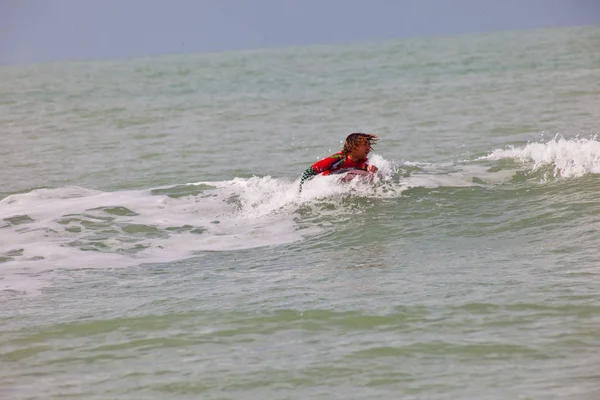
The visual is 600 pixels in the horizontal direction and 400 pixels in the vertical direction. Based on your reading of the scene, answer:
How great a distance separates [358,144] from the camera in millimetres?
11039

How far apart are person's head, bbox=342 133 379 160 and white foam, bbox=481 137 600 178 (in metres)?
2.39

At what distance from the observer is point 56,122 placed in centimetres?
2648

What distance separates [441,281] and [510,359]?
1.78m

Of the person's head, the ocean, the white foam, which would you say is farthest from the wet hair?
the white foam

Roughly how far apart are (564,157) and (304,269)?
5.27 m

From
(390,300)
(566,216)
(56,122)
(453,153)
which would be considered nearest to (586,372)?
(390,300)

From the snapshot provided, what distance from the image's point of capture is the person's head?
1099 cm

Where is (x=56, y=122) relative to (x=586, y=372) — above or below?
above

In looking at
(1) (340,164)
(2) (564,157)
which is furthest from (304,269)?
(2) (564,157)

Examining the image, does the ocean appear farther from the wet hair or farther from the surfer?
the wet hair

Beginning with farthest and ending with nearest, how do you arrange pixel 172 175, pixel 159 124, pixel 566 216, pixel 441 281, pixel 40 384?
pixel 159 124 → pixel 172 175 → pixel 566 216 → pixel 441 281 → pixel 40 384

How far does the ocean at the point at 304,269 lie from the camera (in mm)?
5625

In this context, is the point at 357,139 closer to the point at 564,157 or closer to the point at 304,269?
the point at 564,157

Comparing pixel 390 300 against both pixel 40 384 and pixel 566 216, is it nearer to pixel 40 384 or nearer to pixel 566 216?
pixel 40 384
